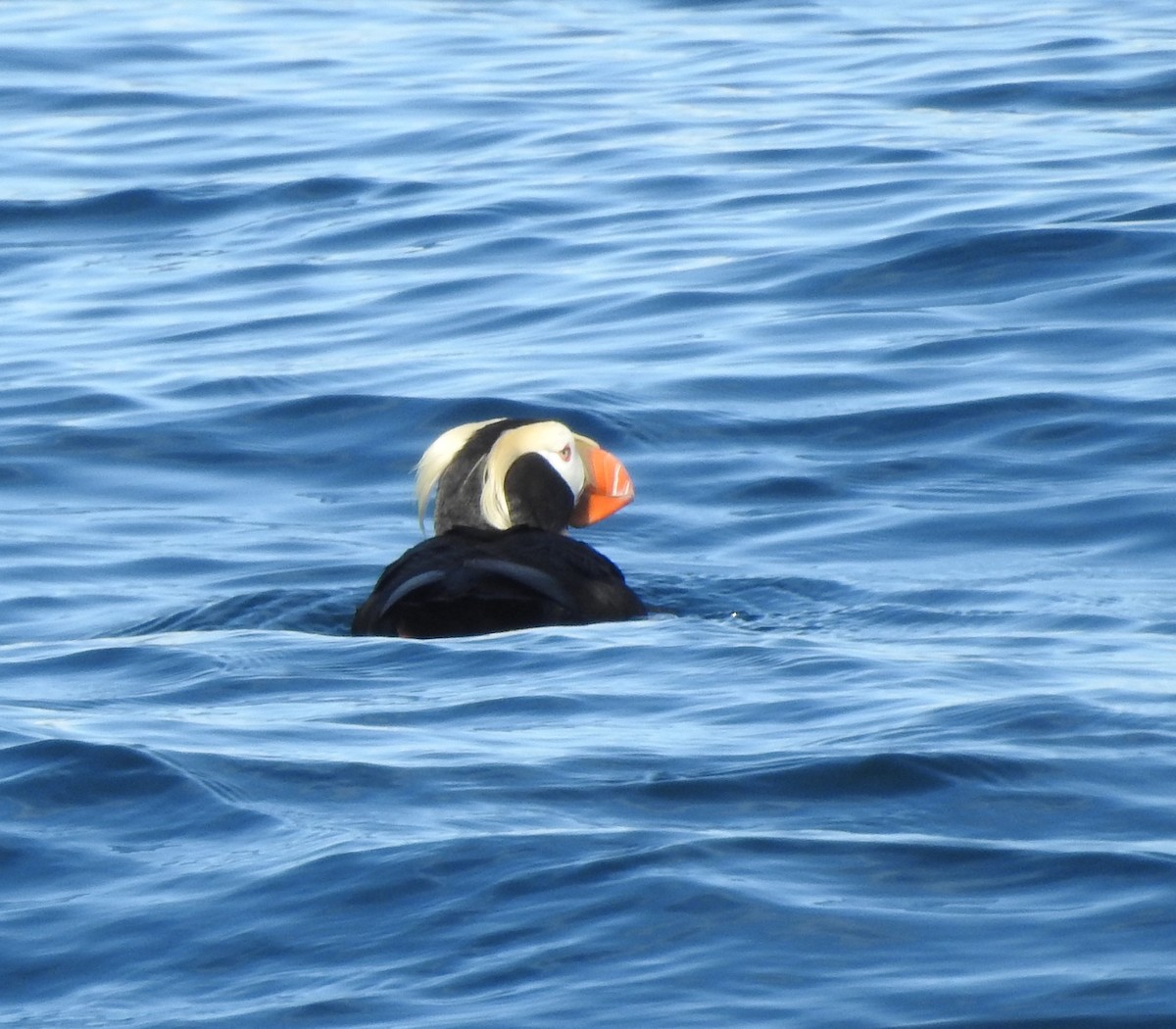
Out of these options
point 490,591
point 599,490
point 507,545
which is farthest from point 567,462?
point 490,591

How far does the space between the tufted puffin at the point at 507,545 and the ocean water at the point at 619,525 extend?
6.4 inches

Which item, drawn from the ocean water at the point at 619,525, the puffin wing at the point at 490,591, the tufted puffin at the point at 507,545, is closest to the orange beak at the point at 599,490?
the tufted puffin at the point at 507,545

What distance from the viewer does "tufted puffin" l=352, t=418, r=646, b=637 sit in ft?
19.4

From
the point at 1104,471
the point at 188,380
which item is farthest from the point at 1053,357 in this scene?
the point at 188,380

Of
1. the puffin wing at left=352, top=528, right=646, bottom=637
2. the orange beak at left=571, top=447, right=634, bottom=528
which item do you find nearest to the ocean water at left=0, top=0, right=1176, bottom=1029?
the puffin wing at left=352, top=528, right=646, bottom=637

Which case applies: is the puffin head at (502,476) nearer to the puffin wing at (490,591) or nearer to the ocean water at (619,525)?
the ocean water at (619,525)

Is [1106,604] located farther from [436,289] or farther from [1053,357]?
[436,289]

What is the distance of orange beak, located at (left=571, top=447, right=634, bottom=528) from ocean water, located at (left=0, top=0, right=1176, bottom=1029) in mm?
293

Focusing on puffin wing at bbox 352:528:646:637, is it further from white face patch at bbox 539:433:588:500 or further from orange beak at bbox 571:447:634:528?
orange beak at bbox 571:447:634:528

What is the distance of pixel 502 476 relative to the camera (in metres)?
6.86

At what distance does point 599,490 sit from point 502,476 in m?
0.44

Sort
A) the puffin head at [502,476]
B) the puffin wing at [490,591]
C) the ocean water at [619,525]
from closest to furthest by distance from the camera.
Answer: the ocean water at [619,525], the puffin wing at [490,591], the puffin head at [502,476]

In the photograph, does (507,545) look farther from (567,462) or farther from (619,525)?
(619,525)

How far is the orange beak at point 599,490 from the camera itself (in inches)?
283
